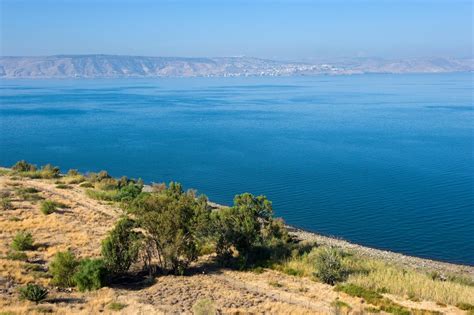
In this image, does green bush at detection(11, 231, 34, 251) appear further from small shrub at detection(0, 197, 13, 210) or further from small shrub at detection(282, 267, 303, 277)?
small shrub at detection(282, 267, 303, 277)

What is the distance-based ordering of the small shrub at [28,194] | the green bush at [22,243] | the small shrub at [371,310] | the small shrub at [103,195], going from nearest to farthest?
the small shrub at [371,310] < the green bush at [22,243] < the small shrub at [28,194] < the small shrub at [103,195]

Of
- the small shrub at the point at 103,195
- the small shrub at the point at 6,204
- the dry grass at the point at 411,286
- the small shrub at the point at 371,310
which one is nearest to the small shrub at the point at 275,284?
the dry grass at the point at 411,286

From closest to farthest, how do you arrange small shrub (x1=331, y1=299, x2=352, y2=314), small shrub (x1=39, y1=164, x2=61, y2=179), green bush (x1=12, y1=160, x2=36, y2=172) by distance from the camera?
small shrub (x1=331, y1=299, x2=352, y2=314) → small shrub (x1=39, y1=164, x2=61, y2=179) → green bush (x1=12, y1=160, x2=36, y2=172)

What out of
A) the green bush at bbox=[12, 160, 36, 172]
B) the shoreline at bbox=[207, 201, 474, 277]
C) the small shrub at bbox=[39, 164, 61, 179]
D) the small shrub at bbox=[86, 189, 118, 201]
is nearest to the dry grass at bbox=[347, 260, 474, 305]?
the shoreline at bbox=[207, 201, 474, 277]

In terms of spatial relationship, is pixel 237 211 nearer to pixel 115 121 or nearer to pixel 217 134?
pixel 217 134

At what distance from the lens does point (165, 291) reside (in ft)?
55.3

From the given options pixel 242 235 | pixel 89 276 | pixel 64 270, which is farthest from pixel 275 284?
pixel 64 270

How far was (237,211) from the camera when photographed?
22094 mm

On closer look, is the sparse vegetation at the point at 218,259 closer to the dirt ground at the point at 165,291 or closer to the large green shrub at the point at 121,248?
the large green shrub at the point at 121,248

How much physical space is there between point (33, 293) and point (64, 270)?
2448 mm

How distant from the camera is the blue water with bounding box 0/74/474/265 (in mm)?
35594

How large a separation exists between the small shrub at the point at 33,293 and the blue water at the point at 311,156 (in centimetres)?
2226

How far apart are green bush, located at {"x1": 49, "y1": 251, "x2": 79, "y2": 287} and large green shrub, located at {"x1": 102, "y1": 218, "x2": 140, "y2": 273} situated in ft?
3.98

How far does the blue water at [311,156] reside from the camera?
117ft
